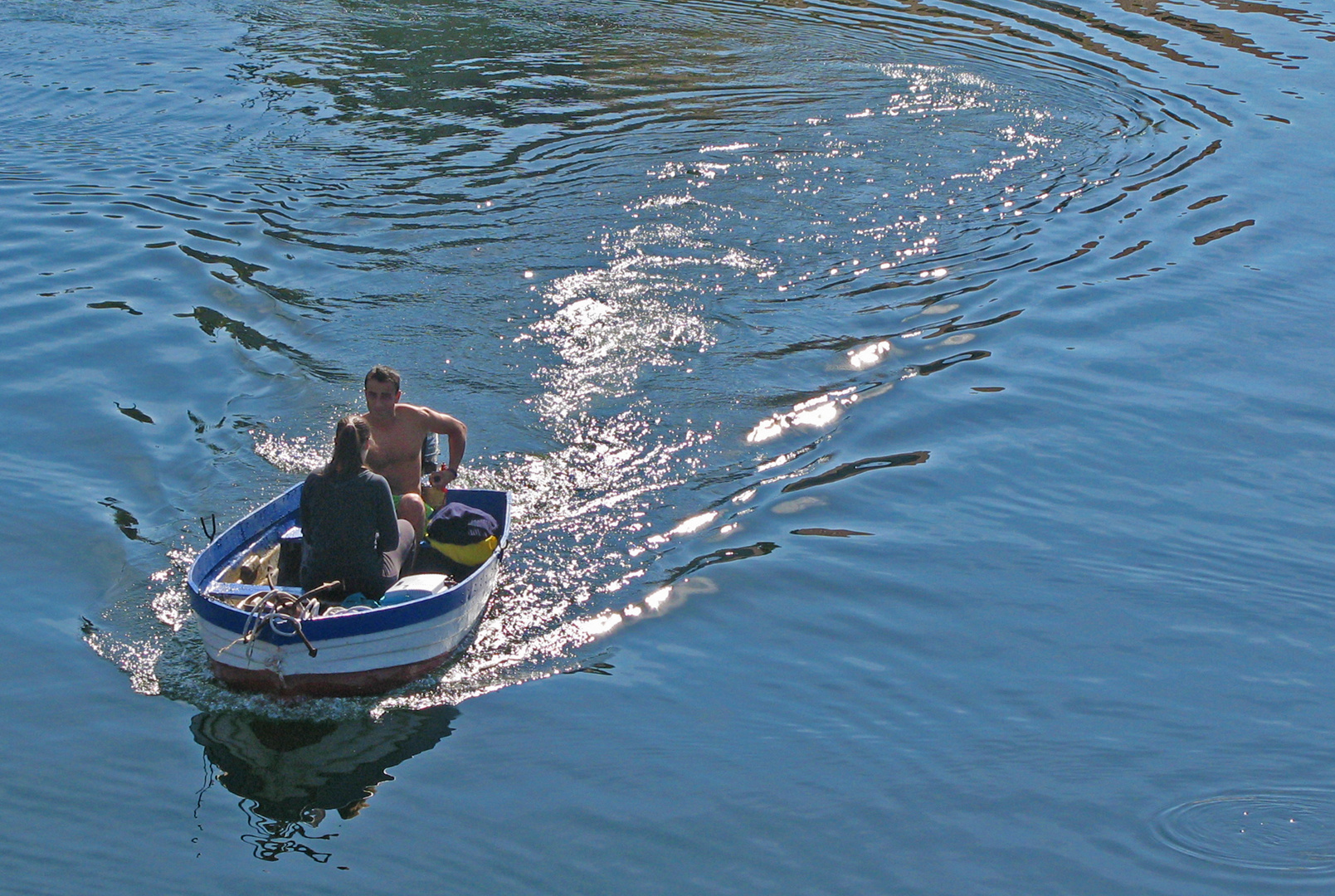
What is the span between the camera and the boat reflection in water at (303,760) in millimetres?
7953

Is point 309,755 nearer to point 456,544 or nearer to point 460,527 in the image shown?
point 456,544

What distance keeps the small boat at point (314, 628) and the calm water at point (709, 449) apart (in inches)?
9.0

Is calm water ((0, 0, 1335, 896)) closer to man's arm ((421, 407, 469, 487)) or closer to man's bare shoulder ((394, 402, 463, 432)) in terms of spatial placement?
man's arm ((421, 407, 469, 487))

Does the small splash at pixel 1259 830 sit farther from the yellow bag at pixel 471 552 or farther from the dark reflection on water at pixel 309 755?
the yellow bag at pixel 471 552

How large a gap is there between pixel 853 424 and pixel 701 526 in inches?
97.6

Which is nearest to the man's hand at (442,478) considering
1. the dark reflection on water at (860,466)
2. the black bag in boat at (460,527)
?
the black bag in boat at (460,527)

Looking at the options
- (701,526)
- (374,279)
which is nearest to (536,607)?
(701,526)

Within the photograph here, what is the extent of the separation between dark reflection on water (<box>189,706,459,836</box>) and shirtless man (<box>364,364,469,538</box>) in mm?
1905

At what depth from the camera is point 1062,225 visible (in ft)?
59.0

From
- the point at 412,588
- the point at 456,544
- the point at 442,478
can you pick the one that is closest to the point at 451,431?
the point at 442,478

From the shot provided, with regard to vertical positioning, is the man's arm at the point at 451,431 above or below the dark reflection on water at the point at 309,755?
above

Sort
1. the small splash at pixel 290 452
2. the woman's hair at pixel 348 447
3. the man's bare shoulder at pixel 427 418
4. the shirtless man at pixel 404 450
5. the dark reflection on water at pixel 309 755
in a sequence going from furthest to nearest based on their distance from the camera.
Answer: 1. the small splash at pixel 290 452
2. the man's bare shoulder at pixel 427 418
3. the shirtless man at pixel 404 450
4. the woman's hair at pixel 348 447
5. the dark reflection on water at pixel 309 755

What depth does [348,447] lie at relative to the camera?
8797mm

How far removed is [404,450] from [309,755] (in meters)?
2.73
